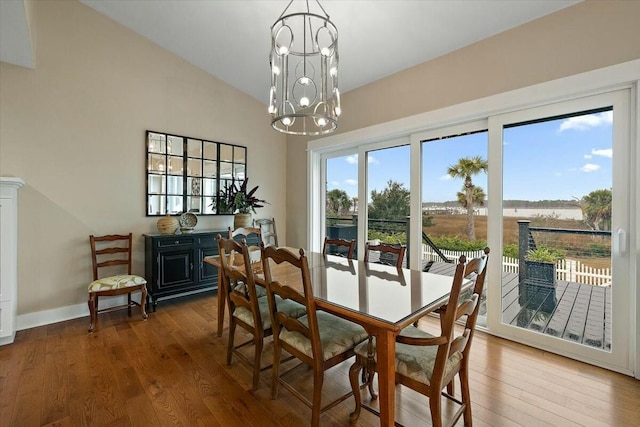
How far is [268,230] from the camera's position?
189 inches

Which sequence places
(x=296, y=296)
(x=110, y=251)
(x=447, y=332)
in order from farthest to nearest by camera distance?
(x=110, y=251), (x=296, y=296), (x=447, y=332)

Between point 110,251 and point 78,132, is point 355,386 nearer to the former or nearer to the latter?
point 110,251

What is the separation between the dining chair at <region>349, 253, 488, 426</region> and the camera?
1.29m

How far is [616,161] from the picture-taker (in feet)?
7.23

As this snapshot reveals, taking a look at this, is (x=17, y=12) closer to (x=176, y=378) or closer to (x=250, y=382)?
(x=176, y=378)

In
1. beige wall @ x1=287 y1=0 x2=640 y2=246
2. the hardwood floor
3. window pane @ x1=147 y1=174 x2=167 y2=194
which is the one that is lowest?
the hardwood floor

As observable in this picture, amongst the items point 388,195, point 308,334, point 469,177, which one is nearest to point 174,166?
point 388,195

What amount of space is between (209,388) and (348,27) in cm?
339

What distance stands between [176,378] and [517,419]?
2269mm

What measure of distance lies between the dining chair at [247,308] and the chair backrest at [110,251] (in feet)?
6.33

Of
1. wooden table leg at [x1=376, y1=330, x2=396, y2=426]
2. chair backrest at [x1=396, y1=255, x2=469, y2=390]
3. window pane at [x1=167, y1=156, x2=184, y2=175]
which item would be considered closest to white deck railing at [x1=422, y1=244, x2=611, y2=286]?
chair backrest at [x1=396, y1=255, x2=469, y2=390]

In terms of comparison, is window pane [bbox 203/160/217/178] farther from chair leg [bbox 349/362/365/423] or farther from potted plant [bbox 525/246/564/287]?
potted plant [bbox 525/246/564/287]

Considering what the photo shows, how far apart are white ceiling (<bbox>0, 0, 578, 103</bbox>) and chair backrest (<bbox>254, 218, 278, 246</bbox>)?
2163 millimetres

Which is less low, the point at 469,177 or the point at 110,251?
the point at 469,177
